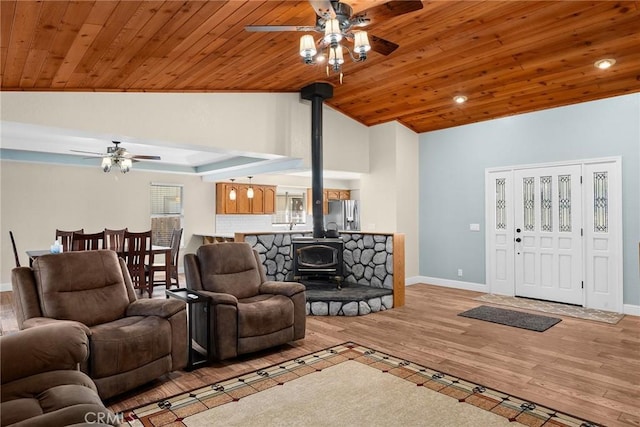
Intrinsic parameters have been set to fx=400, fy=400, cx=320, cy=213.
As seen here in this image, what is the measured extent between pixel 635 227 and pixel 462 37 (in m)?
3.38

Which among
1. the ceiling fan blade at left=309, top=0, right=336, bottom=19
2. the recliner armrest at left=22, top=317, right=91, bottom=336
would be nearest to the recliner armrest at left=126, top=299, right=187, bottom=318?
the recliner armrest at left=22, top=317, right=91, bottom=336

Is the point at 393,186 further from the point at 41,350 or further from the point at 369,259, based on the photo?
the point at 41,350

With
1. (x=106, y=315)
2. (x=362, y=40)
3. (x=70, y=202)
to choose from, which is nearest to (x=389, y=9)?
(x=362, y=40)

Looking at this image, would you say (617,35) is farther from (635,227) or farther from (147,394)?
(147,394)

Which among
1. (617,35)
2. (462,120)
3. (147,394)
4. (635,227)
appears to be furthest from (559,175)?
(147,394)

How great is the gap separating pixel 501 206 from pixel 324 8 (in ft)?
16.0

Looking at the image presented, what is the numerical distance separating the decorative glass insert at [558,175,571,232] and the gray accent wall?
318 mm

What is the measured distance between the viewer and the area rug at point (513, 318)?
4.70m

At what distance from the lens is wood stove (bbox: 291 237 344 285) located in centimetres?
576

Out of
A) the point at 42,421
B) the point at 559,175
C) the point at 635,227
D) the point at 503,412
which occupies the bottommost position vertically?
the point at 503,412

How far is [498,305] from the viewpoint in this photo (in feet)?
18.7

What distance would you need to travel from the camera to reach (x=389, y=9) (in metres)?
2.79

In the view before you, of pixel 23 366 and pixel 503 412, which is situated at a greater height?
pixel 23 366

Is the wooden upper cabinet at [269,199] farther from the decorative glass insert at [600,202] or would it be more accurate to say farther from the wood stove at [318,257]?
the decorative glass insert at [600,202]
